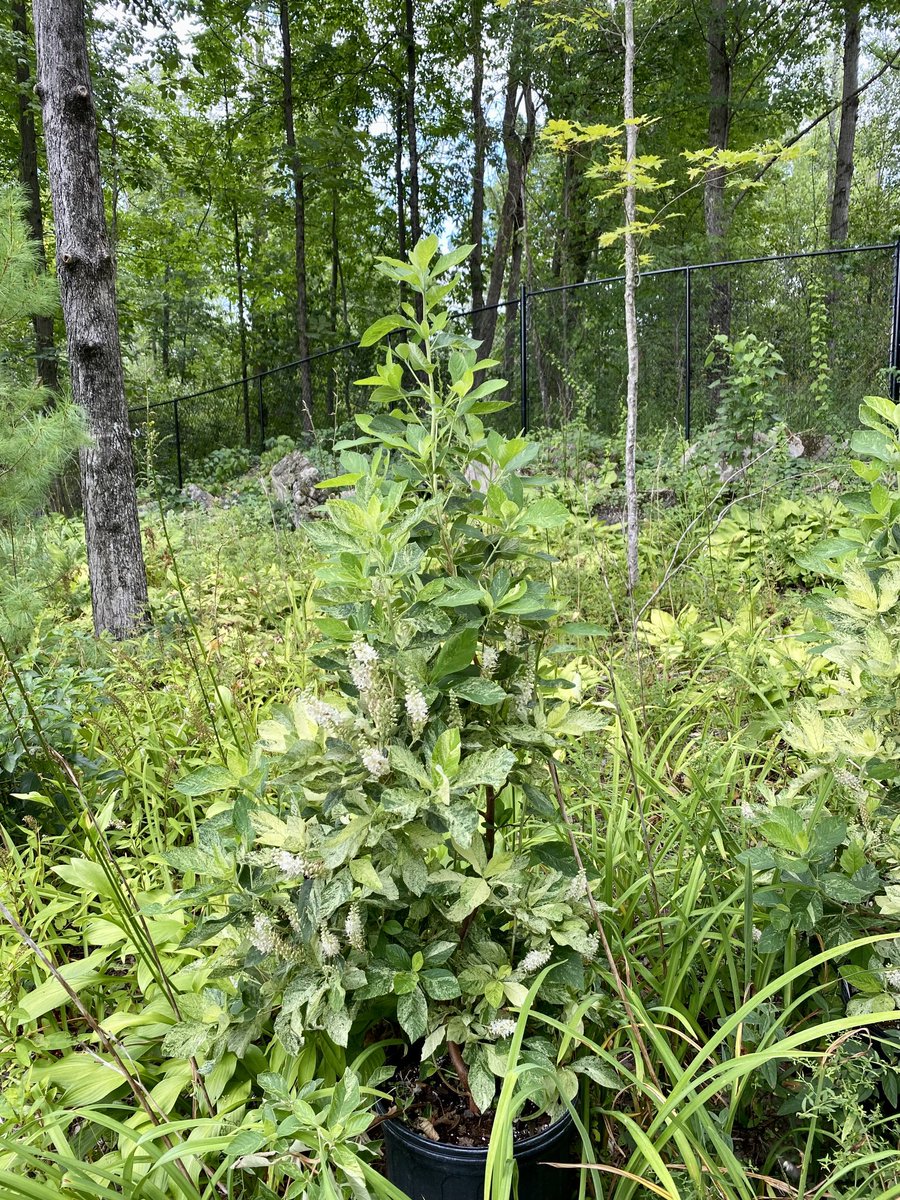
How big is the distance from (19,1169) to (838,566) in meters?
1.84

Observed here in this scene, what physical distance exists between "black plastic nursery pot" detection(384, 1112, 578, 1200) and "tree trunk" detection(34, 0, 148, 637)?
118 inches

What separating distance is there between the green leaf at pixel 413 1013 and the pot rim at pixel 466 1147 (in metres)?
0.16

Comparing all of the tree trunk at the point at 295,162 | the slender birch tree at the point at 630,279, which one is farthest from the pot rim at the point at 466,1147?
the tree trunk at the point at 295,162

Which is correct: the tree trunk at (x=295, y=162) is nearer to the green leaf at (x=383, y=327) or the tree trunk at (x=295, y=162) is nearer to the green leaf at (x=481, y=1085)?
the green leaf at (x=383, y=327)

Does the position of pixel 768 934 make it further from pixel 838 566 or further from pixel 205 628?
pixel 205 628

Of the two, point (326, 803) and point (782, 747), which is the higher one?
point (326, 803)

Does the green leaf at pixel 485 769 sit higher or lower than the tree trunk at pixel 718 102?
lower

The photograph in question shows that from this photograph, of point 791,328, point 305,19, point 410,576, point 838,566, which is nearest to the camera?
point 410,576

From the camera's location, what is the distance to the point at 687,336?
6441 millimetres

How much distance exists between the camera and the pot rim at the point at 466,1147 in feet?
3.29

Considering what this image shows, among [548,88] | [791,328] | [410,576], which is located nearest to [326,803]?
[410,576]

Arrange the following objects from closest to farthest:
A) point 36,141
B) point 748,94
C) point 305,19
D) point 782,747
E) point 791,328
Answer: point 782,747 → point 791,328 → point 36,141 → point 748,94 → point 305,19

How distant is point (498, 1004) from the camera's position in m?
1.04

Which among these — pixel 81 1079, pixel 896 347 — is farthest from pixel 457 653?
pixel 896 347
